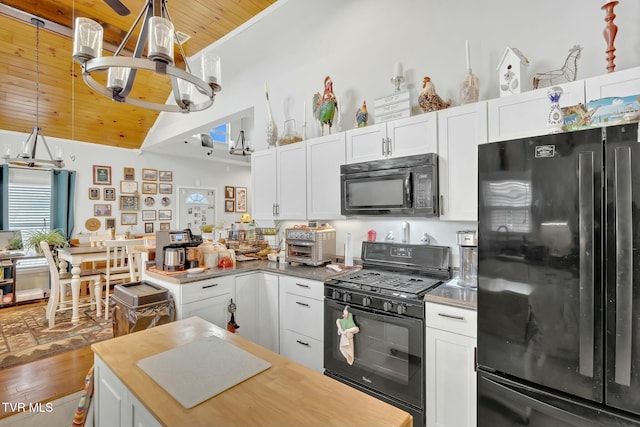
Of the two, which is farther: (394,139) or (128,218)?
(128,218)

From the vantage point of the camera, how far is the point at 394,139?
7.99 feet

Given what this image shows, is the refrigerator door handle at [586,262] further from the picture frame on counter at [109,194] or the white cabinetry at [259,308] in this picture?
the picture frame on counter at [109,194]

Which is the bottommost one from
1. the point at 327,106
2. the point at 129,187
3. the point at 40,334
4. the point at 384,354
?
the point at 40,334

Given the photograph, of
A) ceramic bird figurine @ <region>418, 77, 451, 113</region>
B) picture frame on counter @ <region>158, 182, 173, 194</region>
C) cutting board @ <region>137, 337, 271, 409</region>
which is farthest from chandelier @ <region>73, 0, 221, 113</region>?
picture frame on counter @ <region>158, 182, 173, 194</region>

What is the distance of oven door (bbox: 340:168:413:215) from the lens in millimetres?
2303

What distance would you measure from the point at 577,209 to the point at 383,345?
133 centimetres

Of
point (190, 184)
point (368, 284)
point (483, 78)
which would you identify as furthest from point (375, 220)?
point (190, 184)

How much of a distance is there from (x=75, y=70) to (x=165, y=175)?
8.83 ft

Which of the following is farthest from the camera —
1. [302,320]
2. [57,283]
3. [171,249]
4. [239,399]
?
[57,283]

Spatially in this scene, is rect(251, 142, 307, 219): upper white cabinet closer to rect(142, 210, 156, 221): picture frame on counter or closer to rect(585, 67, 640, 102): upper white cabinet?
rect(585, 67, 640, 102): upper white cabinet

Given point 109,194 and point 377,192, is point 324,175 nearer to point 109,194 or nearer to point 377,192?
point 377,192

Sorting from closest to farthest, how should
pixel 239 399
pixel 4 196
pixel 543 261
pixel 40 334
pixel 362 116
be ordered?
1. pixel 239 399
2. pixel 543 261
3. pixel 362 116
4. pixel 40 334
5. pixel 4 196

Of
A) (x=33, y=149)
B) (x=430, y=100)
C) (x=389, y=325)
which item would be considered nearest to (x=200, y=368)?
(x=389, y=325)

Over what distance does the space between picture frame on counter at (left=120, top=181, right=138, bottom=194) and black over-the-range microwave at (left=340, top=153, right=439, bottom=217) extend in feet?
17.6
